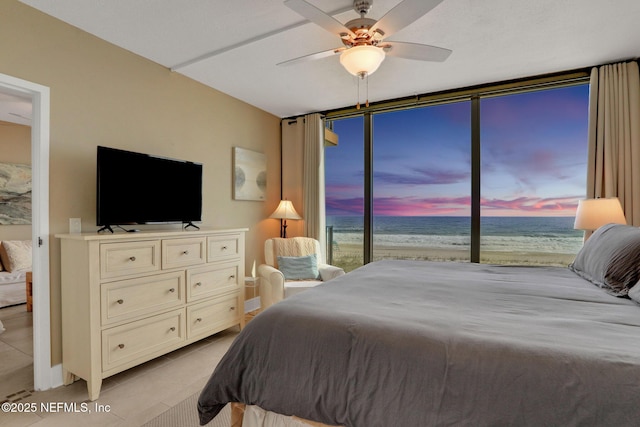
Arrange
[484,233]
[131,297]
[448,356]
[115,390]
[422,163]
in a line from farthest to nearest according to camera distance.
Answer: [484,233] < [422,163] < [131,297] < [115,390] < [448,356]

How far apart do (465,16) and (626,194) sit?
2.26m

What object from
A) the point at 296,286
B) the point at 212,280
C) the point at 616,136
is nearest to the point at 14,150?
the point at 212,280

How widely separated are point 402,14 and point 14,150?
5.91 metres

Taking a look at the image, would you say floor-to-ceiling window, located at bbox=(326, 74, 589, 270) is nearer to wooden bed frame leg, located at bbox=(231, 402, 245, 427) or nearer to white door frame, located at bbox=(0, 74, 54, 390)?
white door frame, located at bbox=(0, 74, 54, 390)

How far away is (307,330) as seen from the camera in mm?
1301

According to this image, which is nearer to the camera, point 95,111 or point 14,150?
point 95,111

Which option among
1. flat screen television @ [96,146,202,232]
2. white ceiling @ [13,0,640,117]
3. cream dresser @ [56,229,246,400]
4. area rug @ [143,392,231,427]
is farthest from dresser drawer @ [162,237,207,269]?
white ceiling @ [13,0,640,117]

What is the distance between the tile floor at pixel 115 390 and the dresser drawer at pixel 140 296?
1.60ft

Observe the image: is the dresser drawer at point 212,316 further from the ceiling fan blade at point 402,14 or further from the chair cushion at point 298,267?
the ceiling fan blade at point 402,14

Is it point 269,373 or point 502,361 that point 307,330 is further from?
point 502,361

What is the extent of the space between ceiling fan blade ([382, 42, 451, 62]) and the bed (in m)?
1.51

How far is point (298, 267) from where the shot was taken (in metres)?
3.82

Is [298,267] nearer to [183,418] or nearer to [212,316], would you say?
[212,316]

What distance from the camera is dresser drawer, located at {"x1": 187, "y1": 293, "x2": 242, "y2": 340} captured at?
2.86m
